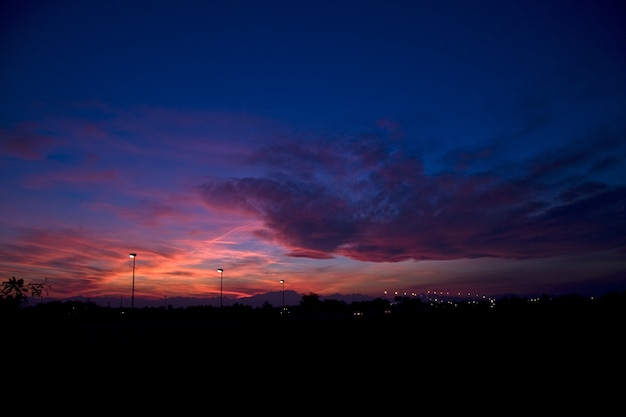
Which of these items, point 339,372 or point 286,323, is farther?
point 286,323

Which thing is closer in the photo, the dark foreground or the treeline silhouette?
the dark foreground

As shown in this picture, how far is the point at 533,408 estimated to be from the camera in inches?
421

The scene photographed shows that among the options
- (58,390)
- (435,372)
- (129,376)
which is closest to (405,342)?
(435,372)

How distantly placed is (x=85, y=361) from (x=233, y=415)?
361 inches

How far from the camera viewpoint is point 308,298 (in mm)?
148875

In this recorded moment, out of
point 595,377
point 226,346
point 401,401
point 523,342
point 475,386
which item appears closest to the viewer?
point 401,401

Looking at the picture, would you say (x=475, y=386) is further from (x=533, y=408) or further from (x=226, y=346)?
(x=226, y=346)

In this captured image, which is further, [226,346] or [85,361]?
[226,346]

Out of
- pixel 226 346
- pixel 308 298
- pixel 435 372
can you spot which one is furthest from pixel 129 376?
pixel 308 298

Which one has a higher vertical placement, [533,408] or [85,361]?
[85,361]

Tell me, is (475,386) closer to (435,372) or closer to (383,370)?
(435,372)

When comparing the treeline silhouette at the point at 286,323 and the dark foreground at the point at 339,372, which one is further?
the treeline silhouette at the point at 286,323

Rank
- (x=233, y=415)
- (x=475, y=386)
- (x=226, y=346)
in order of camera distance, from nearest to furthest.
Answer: (x=233, y=415)
(x=475, y=386)
(x=226, y=346)

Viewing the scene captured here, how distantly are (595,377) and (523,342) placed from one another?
900 cm
